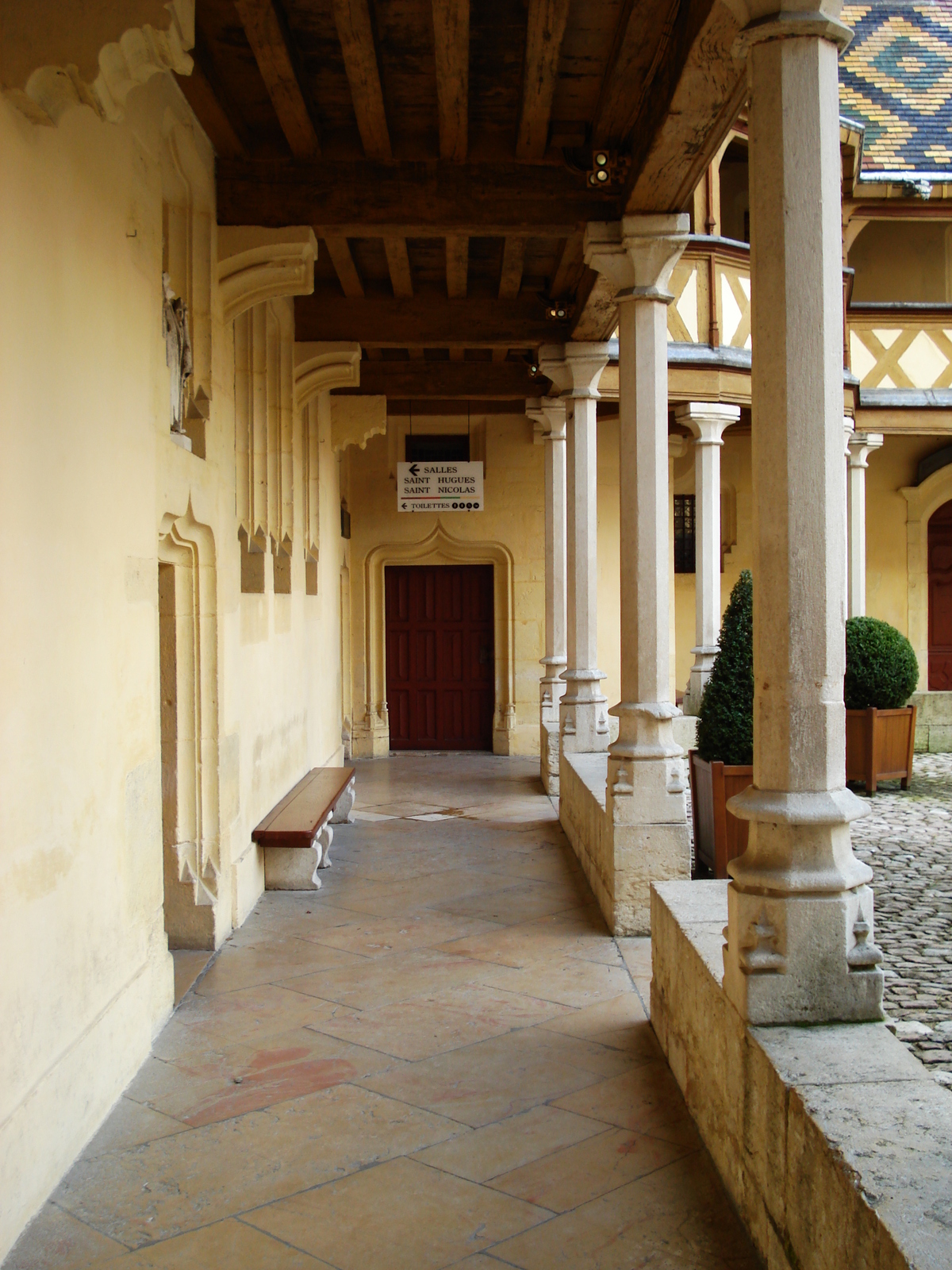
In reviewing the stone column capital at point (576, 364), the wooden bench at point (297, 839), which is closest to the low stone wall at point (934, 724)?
the stone column capital at point (576, 364)

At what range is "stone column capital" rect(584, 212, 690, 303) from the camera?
201 inches

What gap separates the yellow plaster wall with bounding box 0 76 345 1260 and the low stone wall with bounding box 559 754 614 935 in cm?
209

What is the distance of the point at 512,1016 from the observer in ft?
13.0

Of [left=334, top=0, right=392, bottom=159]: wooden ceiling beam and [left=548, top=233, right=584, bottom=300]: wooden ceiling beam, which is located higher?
[left=548, top=233, right=584, bottom=300]: wooden ceiling beam

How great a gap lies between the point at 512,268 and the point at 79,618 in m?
4.52

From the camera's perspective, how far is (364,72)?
4.25m

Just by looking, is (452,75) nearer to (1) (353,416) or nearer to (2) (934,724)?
(1) (353,416)

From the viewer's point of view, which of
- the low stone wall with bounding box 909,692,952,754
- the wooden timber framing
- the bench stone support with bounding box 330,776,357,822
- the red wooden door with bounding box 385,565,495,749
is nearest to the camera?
the bench stone support with bounding box 330,776,357,822

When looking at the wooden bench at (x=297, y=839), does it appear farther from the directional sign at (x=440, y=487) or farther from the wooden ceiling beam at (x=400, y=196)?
the directional sign at (x=440, y=487)

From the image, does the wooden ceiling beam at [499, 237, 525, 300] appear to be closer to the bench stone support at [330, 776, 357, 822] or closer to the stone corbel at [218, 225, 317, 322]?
the stone corbel at [218, 225, 317, 322]

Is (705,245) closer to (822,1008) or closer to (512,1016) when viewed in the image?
(512,1016)

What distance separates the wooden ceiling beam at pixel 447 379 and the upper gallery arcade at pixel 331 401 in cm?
3

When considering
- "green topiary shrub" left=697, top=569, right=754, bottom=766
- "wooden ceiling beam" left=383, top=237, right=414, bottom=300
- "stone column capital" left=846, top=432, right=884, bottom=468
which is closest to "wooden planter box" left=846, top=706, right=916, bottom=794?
"green topiary shrub" left=697, top=569, right=754, bottom=766

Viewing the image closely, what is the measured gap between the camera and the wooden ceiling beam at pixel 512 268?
641cm
